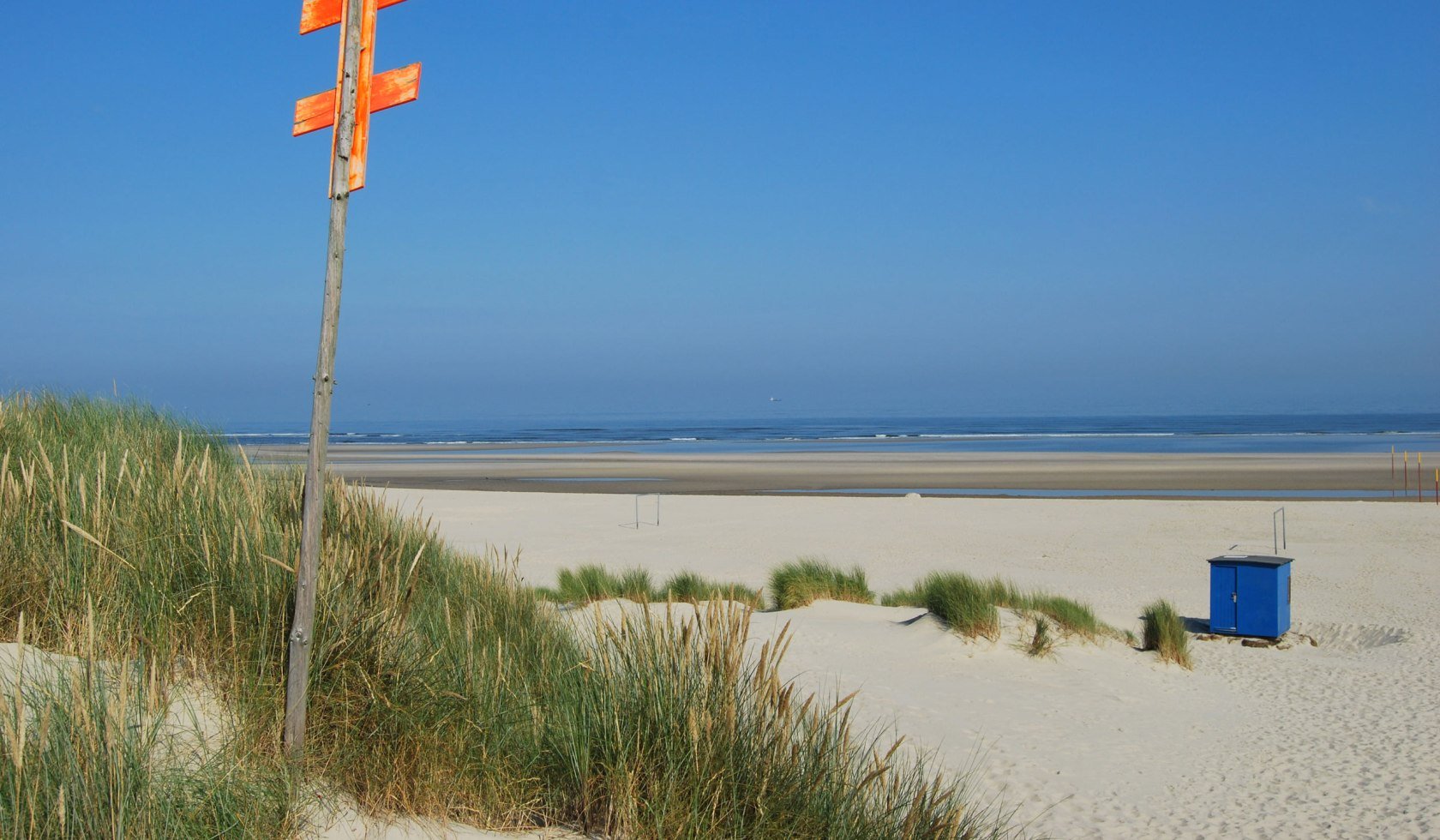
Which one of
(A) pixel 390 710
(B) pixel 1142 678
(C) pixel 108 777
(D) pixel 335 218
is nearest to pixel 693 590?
(B) pixel 1142 678

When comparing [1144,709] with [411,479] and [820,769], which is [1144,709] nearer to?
[820,769]

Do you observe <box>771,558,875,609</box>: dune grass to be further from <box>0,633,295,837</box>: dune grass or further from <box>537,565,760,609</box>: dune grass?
<box>0,633,295,837</box>: dune grass

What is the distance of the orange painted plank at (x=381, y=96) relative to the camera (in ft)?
11.5

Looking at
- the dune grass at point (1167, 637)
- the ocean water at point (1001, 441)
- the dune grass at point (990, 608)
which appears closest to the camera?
the dune grass at point (990, 608)

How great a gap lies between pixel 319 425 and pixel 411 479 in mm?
33925

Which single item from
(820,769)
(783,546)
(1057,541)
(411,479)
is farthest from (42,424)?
(411,479)

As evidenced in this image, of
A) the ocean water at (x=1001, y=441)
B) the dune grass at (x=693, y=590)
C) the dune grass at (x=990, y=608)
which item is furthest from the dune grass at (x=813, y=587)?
the ocean water at (x=1001, y=441)

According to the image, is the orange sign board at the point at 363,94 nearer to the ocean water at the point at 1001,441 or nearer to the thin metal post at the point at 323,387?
the thin metal post at the point at 323,387

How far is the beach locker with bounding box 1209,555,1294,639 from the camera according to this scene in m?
10.4

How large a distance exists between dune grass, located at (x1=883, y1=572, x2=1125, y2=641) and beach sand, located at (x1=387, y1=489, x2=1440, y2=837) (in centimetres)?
21

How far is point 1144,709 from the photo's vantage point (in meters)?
7.92

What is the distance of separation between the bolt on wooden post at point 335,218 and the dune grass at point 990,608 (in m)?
6.91

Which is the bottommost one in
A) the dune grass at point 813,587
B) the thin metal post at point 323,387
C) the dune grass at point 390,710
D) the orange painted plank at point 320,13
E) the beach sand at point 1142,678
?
the beach sand at point 1142,678

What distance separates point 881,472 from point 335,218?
35.9 m
